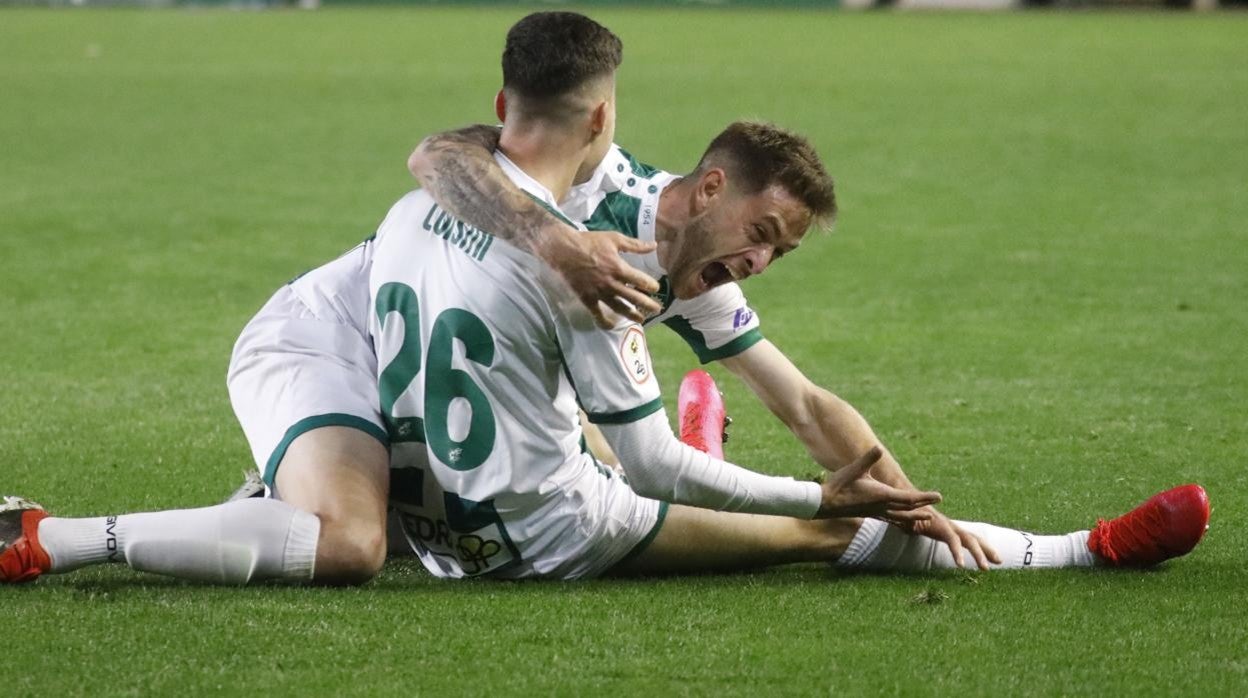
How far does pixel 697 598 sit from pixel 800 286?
5202 mm

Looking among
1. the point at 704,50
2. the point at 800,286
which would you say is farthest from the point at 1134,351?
the point at 704,50

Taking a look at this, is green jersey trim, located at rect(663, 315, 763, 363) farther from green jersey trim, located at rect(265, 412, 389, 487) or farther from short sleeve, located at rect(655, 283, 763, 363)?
green jersey trim, located at rect(265, 412, 389, 487)

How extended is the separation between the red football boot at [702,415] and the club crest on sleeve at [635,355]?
1.31 meters

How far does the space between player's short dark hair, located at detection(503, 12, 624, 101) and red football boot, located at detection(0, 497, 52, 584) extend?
1.55 meters

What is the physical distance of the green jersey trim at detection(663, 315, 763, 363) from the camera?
16.5ft

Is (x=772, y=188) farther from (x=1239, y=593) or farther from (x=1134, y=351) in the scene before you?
(x=1134, y=351)

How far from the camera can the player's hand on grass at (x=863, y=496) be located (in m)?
4.31

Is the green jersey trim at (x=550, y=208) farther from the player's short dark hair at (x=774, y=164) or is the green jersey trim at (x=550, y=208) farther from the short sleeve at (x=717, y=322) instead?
the short sleeve at (x=717, y=322)

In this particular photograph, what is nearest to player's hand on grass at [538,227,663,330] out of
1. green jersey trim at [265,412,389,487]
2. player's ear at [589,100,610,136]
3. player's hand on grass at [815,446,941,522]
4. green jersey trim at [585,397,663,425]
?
green jersey trim at [585,397,663,425]

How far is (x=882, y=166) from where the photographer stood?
13.7m

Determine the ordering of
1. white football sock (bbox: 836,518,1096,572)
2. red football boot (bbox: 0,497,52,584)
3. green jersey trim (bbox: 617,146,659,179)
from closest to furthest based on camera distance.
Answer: red football boot (bbox: 0,497,52,584) < white football sock (bbox: 836,518,1096,572) < green jersey trim (bbox: 617,146,659,179)

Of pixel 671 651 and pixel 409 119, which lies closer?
pixel 671 651

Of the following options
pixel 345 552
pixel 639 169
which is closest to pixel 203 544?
pixel 345 552

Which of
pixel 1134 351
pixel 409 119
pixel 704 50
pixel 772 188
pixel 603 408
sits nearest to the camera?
pixel 603 408
